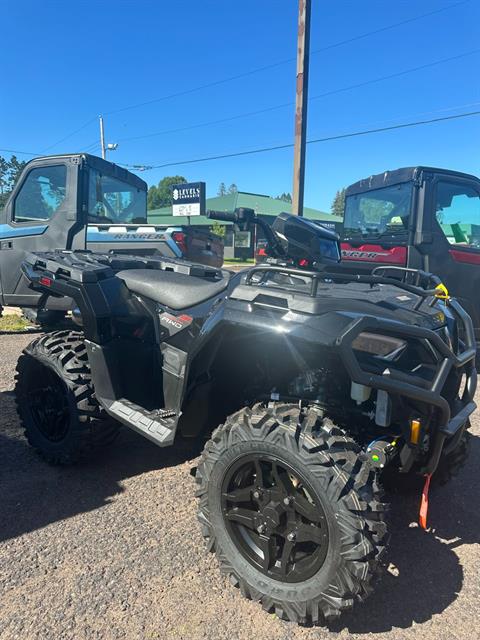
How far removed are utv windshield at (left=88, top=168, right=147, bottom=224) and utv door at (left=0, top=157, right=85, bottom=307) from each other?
32 cm

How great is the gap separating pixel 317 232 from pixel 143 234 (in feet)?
13.8

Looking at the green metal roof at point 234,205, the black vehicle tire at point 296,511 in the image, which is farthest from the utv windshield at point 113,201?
the green metal roof at point 234,205

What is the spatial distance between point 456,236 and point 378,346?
5232mm

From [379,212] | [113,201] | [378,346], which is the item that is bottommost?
[378,346]

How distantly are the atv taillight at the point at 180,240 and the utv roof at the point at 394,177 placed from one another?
2.89 metres

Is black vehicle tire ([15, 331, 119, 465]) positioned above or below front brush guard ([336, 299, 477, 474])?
below

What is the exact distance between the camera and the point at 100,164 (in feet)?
22.5

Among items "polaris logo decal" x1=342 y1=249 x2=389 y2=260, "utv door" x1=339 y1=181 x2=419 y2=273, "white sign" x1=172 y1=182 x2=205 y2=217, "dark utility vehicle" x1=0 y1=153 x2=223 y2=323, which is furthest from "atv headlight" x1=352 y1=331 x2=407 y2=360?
"white sign" x1=172 y1=182 x2=205 y2=217

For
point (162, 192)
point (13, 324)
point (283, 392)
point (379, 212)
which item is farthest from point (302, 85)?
point (162, 192)

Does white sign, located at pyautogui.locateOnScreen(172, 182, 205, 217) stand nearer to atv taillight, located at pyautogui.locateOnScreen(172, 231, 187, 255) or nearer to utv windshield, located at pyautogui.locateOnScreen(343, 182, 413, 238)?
utv windshield, located at pyautogui.locateOnScreen(343, 182, 413, 238)

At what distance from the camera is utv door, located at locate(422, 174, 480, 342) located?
6.23 metres

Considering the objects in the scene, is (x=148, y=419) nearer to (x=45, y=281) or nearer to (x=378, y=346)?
(x=45, y=281)

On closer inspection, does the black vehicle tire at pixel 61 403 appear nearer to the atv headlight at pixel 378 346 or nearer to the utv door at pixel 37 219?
the atv headlight at pixel 378 346

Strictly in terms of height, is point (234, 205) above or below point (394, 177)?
above
